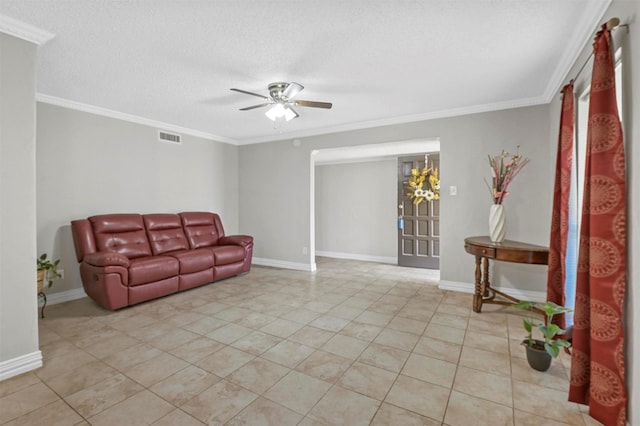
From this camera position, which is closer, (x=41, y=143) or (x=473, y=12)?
(x=473, y=12)

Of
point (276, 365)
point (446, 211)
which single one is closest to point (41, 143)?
point (276, 365)

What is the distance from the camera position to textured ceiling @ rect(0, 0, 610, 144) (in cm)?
187

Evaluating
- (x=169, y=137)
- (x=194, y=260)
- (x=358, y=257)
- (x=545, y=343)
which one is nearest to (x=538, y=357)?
(x=545, y=343)

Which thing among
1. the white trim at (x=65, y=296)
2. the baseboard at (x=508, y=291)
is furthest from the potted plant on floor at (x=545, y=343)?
the white trim at (x=65, y=296)

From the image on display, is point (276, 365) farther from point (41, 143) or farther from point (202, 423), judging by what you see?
point (41, 143)

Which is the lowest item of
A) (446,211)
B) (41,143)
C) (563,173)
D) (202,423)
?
(202,423)

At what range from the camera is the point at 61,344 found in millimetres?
2439

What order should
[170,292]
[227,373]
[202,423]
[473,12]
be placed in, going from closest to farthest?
[202,423], [473,12], [227,373], [170,292]

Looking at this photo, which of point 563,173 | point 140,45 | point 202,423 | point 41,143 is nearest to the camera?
point 202,423

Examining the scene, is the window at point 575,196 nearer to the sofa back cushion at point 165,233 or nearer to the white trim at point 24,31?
the white trim at point 24,31

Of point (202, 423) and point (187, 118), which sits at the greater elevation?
point (187, 118)

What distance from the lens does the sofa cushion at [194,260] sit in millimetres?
3766

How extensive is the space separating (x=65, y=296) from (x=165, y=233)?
1.33 m

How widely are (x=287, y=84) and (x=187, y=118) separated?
84.1 inches
